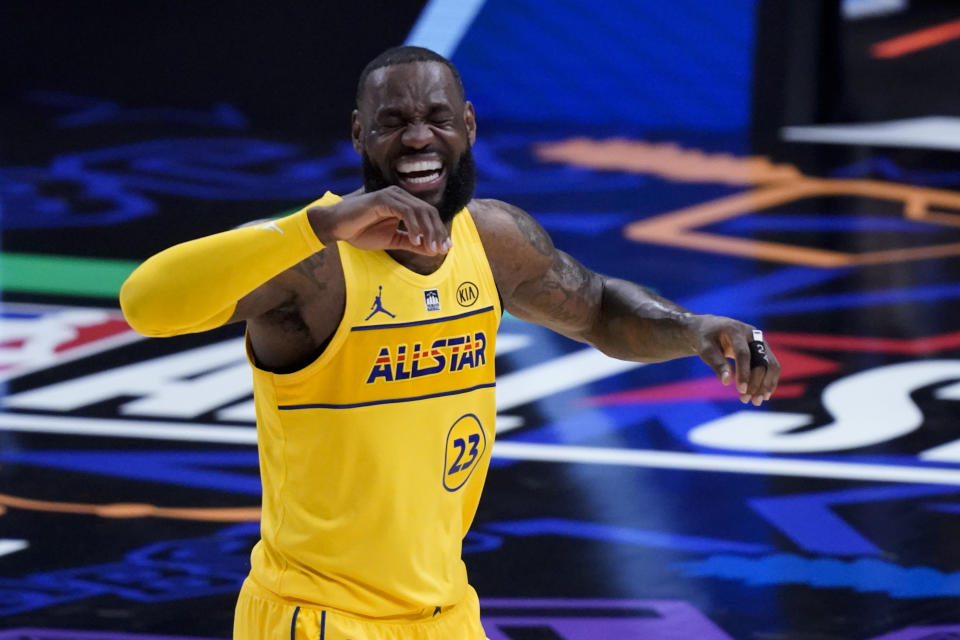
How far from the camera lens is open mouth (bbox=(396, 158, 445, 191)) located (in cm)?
278

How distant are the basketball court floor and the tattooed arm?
132cm

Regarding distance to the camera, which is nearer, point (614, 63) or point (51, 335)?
point (51, 335)

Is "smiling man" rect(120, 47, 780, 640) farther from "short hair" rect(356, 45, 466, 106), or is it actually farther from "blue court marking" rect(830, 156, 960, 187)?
"blue court marking" rect(830, 156, 960, 187)

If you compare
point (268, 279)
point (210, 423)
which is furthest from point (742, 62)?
point (268, 279)

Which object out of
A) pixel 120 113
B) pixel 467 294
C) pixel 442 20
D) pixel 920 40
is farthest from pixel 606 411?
pixel 120 113

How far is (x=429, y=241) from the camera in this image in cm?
236

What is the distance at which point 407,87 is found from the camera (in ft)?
9.16

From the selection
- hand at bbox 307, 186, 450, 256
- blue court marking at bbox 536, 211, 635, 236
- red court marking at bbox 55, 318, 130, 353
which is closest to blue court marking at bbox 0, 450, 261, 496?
red court marking at bbox 55, 318, 130, 353

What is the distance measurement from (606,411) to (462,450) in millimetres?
3374

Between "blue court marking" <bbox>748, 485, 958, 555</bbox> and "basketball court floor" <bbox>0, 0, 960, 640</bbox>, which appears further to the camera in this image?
"blue court marking" <bbox>748, 485, 958, 555</bbox>

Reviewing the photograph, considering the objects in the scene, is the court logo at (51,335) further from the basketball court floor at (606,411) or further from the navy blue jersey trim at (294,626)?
the navy blue jersey trim at (294,626)

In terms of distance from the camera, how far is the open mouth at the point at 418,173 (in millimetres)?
2783

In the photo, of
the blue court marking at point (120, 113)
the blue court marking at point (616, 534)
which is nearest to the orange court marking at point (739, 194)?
the blue court marking at point (120, 113)

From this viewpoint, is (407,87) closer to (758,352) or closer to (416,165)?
(416,165)
